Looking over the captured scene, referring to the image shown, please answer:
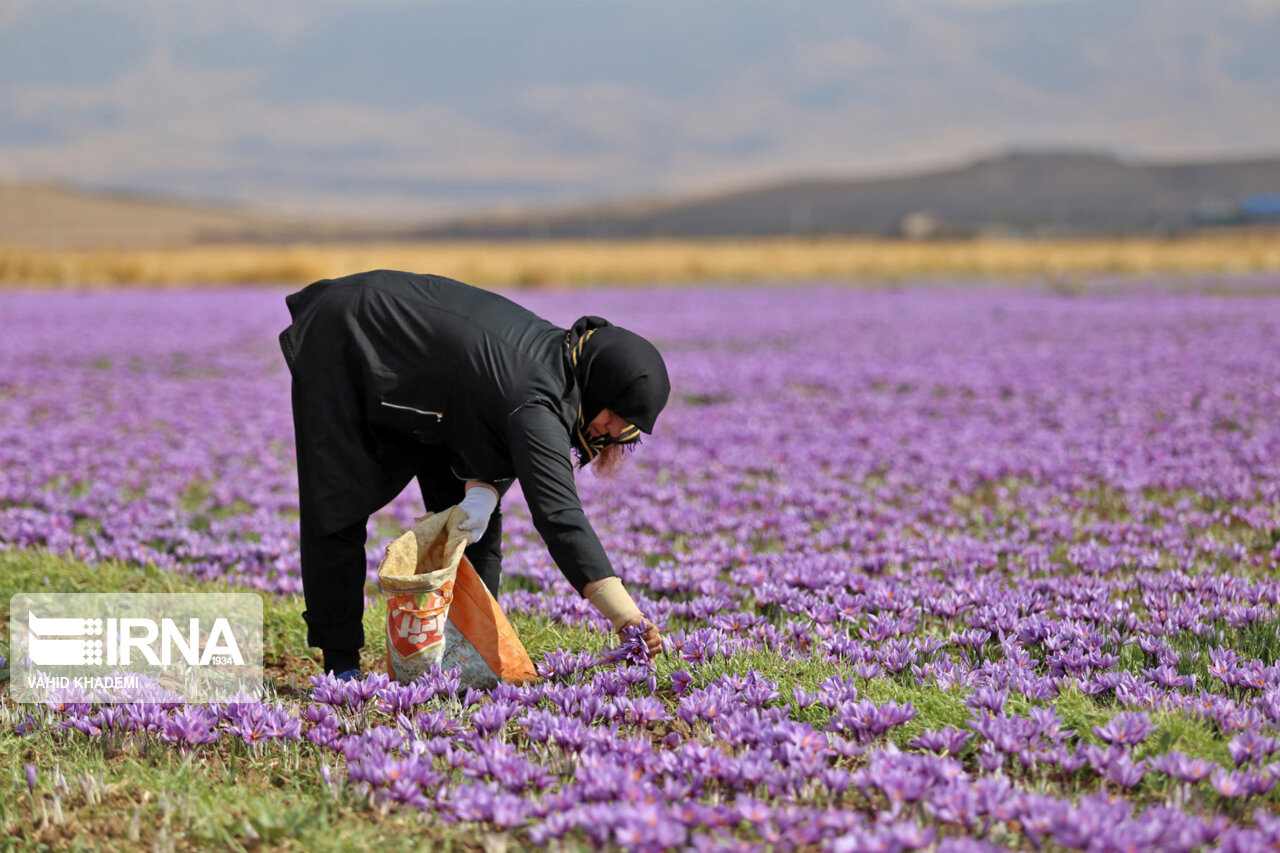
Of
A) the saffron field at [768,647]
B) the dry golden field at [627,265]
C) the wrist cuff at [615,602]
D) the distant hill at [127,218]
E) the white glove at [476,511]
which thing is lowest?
the saffron field at [768,647]

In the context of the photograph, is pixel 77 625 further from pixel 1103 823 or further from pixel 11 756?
pixel 1103 823

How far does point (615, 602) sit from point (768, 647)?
104cm

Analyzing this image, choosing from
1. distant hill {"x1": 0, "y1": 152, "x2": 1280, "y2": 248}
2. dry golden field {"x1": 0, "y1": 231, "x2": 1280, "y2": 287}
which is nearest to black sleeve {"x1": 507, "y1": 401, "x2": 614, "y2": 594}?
dry golden field {"x1": 0, "y1": 231, "x2": 1280, "y2": 287}

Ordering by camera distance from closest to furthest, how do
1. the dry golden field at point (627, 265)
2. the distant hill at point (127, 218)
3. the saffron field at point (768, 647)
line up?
the saffron field at point (768, 647) → the dry golden field at point (627, 265) → the distant hill at point (127, 218)

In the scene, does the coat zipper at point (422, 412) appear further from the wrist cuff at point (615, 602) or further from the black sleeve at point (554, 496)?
the wrist cuff at point (615, 602)

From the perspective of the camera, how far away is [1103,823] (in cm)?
293

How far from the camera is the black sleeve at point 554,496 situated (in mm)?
4012

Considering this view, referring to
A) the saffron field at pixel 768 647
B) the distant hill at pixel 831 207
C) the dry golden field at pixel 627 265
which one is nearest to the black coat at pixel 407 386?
the saffron field at pixel 768 647

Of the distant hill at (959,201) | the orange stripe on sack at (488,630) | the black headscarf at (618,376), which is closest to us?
the black headscarf at (618,376)

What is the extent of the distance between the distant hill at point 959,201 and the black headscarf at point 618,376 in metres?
111

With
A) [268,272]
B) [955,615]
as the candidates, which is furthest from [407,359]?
[268,272]

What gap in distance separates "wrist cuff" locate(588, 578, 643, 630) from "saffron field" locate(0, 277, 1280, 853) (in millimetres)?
219

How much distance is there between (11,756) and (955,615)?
12.7 feet

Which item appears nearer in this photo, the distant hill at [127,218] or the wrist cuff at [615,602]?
the wrist cuff at [615,602]
